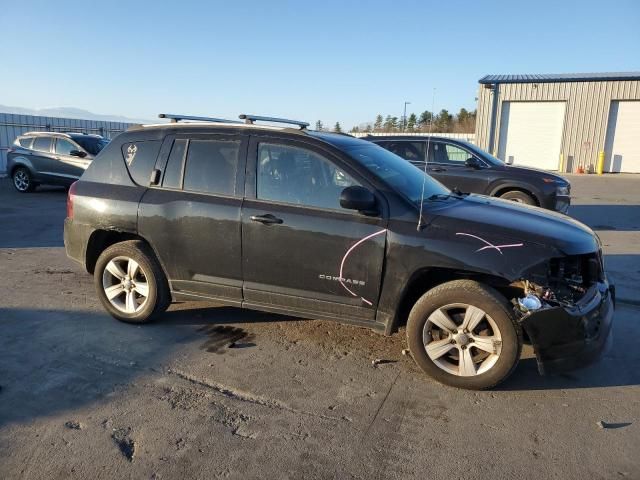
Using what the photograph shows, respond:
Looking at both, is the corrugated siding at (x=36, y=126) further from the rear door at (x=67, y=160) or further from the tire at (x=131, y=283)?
the tire at (x=131, y=283)

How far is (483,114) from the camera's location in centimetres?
2761

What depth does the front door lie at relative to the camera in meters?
3.74

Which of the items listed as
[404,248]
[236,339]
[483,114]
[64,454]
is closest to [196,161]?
[236,339]

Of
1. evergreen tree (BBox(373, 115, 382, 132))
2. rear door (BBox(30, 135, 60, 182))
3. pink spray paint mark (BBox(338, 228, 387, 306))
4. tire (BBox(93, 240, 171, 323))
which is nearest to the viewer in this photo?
pink spray paint mark (BBox(338, 228, 387, 306))

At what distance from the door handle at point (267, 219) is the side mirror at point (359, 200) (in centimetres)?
58

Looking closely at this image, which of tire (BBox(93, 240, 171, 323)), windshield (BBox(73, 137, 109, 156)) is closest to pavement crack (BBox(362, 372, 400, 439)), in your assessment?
tire (BBox(93, 240, 171, 323))

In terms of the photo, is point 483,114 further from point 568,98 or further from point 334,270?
point 334,270

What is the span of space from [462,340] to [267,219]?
1.74m

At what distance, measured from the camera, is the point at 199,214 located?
4203mm

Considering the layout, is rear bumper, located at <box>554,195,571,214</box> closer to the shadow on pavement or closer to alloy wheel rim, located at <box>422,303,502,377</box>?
the shadow on pavement

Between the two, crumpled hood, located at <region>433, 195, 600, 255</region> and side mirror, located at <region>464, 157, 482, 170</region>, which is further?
side mirror, located at <region>464, 157, 482, 170</region>

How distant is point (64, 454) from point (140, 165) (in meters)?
2.65

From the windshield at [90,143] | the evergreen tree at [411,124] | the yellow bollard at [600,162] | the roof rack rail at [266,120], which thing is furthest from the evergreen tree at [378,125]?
the roof rack rail at [266,120]

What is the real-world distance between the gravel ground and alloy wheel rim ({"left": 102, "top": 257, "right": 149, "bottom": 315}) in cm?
21
